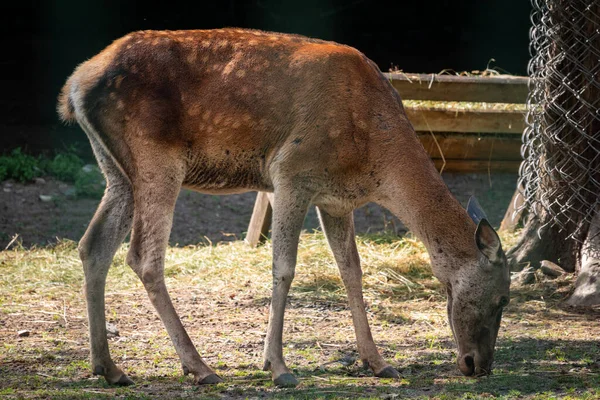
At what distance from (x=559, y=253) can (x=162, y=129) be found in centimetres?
385

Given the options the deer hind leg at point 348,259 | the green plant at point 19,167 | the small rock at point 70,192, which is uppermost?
the deer hind leg at point 348,259

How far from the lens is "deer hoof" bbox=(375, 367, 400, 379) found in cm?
524

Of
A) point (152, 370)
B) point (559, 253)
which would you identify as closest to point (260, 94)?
point (152, 370)

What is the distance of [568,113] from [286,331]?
2.89 m

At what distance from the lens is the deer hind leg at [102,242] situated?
17.2 ft

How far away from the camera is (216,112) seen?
5.32 metres

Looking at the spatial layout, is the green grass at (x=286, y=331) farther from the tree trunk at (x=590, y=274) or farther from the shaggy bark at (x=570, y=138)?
the shaggy bark at (x=570, y=138)

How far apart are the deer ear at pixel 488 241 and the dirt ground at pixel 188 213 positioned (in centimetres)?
408

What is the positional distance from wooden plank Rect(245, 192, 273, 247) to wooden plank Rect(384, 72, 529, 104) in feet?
5.90

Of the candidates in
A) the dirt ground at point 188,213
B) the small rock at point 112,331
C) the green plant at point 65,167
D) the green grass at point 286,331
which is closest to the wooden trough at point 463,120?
the dirt ground at point 188,213

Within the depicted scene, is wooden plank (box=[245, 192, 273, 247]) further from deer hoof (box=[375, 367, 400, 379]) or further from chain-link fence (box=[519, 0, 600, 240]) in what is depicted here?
deer hoof (box=[375, 367, 400, 379])

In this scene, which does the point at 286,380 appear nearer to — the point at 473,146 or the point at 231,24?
the point at 473,146

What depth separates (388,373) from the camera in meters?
5.26

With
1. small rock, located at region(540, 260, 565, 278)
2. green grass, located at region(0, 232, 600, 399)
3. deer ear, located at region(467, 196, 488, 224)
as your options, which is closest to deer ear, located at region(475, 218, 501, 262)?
deer ear, located at region(467, 196, 488, 224)
